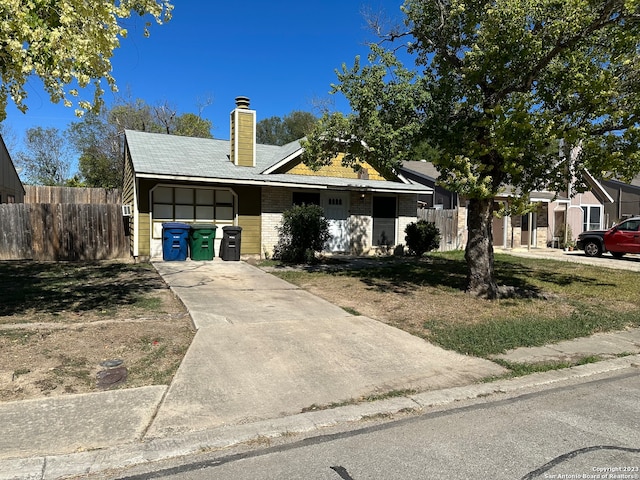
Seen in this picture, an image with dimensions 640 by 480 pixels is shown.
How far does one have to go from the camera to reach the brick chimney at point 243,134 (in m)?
16.4

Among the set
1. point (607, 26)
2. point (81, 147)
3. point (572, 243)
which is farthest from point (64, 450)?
point (81, 147)

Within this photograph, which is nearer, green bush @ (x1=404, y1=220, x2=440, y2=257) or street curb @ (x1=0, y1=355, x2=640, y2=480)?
street curb @ (x1=0, y1=355, x2=640, y2=480)

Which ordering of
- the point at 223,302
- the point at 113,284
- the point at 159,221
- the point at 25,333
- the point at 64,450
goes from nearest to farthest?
1. the point at 64,450
2. the point at 25,333
3. the point at 223,302
4. the point at 113,284
5. the point at 159,221

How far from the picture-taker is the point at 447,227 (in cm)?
2105

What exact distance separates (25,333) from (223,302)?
3217 millimetres

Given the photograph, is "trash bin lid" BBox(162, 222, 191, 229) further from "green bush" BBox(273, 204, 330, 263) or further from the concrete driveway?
the concrete driveway

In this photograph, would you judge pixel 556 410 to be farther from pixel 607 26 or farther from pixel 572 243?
pixel 572 243

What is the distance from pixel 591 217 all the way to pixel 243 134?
21777 millimetres

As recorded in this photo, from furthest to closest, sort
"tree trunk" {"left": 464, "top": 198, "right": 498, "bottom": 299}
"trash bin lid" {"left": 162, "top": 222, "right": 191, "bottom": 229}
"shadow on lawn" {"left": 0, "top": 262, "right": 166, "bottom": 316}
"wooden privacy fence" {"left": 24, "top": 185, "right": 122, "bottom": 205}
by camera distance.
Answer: "wooden privacy fence" {"left": 24, "top": 185, "right": 122, "bottom": 205}
"trash bin lid" {"left": 162, "top": 222, "right": 191, "bottom": 229}
"tree trunk" {"left": 464, "top": 198, "right": 498, "bottom": 299}
"shadow on lawn" {"left": 0, "top": 262, "right": 166, "bottom": 316}

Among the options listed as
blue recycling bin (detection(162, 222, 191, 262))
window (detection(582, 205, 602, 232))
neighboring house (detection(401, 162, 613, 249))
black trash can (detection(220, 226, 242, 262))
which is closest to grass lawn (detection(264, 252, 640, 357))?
black trash can (detection(220, 226, 242, 262))

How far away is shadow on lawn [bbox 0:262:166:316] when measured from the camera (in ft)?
25.5

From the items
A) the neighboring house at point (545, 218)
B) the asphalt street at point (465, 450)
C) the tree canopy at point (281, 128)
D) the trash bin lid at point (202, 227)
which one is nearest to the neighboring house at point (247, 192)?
the trash bin lid at point (202, 227)

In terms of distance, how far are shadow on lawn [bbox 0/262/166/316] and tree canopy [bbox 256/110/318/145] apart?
155 feet

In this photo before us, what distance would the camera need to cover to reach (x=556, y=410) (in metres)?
4.22
